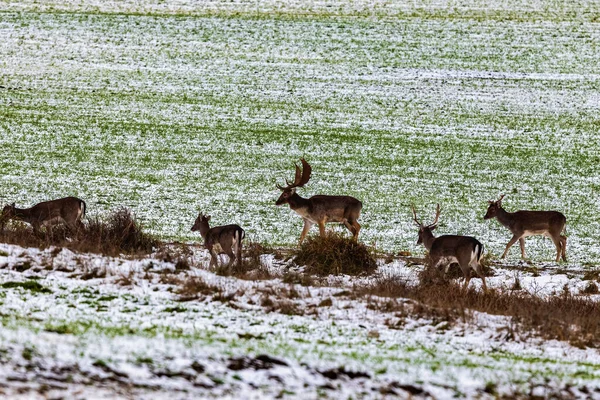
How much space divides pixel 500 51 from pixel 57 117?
2037 cm

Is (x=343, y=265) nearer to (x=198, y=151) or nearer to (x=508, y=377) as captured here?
(x=508, y=377)

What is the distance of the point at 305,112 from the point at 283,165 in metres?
7.19

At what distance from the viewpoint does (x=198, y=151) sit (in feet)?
100

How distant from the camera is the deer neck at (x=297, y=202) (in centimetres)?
2050

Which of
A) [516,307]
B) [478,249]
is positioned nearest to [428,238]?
[478,249]

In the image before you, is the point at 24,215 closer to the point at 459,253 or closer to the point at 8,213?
the point at 8,213

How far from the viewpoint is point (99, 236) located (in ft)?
54.4

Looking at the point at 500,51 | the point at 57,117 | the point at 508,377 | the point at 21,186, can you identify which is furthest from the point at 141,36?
the point at 508,377

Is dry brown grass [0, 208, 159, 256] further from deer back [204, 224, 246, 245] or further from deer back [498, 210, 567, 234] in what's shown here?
deer back [498, 210, 567, 234]

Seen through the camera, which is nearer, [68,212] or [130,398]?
[130,398]

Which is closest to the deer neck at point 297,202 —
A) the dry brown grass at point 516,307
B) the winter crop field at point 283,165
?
the winter crop field at point 283,165

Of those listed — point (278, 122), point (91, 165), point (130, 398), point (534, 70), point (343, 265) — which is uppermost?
point (534, 70)

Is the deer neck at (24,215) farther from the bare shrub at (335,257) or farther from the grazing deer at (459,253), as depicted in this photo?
the grazing deer at (459,253)

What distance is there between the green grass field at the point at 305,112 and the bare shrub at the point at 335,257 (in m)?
3.12
